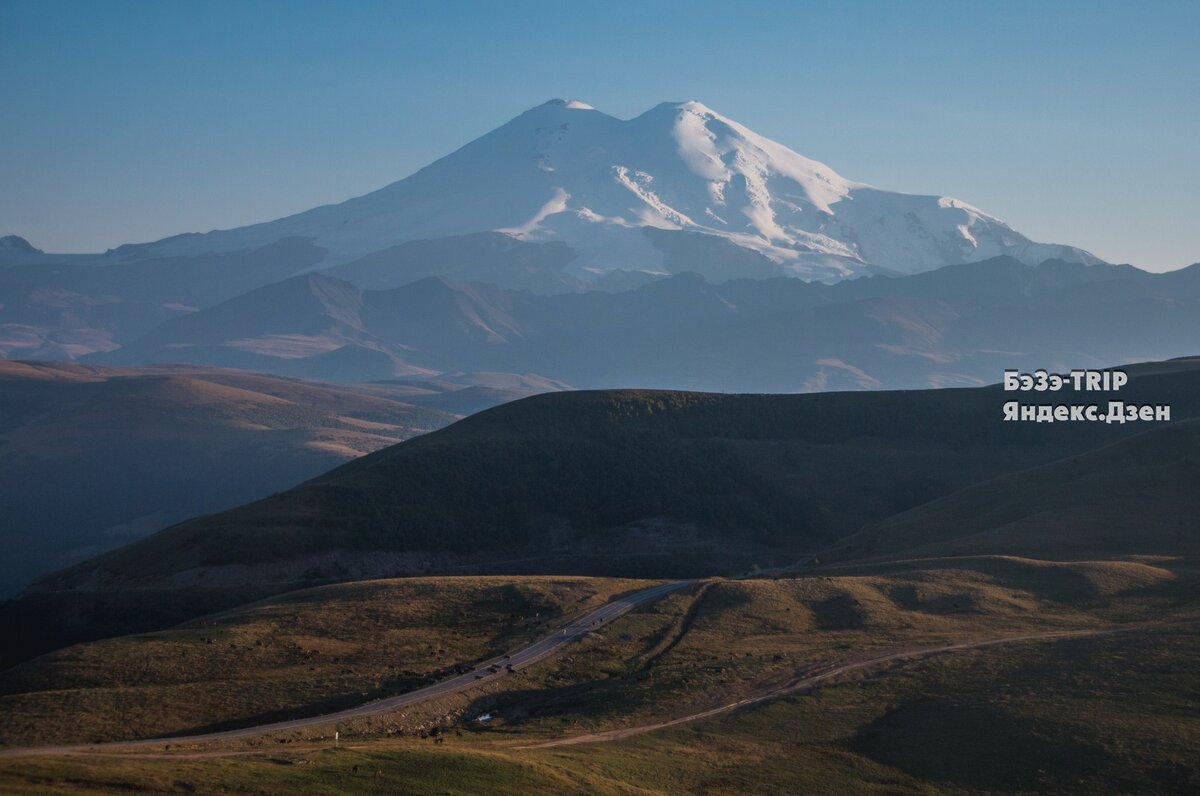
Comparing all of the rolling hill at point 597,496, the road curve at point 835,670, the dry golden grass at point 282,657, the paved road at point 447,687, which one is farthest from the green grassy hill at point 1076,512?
the dry golden grass at point 282,657

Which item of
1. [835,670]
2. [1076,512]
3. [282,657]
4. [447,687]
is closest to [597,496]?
[1076,512]

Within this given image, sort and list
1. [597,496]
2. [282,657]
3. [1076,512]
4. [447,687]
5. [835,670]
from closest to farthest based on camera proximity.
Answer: [447,687] < [835,670] < [282,657] < [1076,512] < [597,496]

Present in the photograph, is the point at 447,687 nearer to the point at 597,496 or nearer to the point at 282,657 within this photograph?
the point at 282,657

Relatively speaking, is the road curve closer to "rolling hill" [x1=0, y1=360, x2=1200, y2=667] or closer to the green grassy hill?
the green grassy hill

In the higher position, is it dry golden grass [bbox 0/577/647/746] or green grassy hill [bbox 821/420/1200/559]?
green grassy hill [bbox 821/420/1200/559]

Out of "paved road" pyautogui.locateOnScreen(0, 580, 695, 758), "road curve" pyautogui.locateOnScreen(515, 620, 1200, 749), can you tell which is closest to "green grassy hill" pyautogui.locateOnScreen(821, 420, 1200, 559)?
"road curve" pyautogui.locateOnScreen(515, 620, 1200, 749)

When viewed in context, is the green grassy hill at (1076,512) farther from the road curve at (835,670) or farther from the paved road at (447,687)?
the paved road at (447,687)

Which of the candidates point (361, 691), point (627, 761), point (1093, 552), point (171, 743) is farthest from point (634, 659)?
point (1093, 552)
